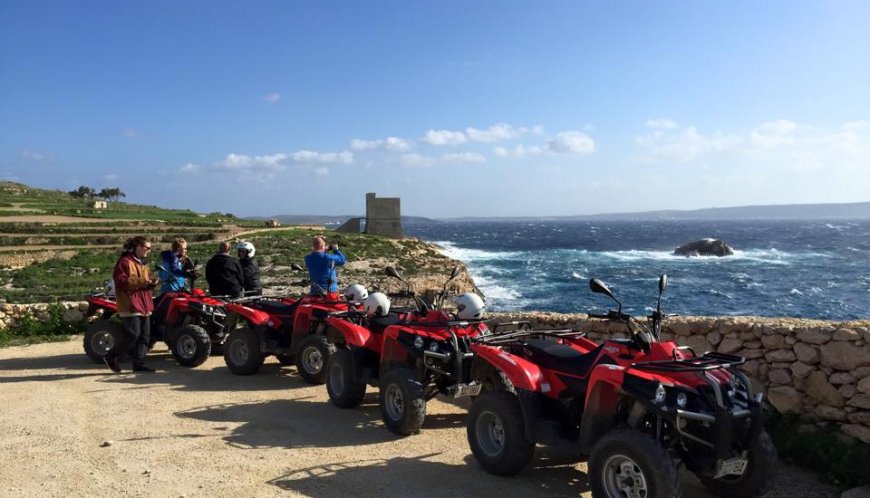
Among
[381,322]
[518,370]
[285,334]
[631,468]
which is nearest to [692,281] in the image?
[285,334]

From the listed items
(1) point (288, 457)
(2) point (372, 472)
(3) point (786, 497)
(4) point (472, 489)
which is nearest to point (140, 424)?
(1) point (288, 457)

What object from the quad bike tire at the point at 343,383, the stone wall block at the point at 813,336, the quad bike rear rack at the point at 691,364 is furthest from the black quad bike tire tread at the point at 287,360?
the stone wall block at the point at 813,336

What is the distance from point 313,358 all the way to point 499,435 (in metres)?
3.72

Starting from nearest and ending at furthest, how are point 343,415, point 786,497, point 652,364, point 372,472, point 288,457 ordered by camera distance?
point 652,364, point 786,497, point 372,472, point 288,457, point 343,415

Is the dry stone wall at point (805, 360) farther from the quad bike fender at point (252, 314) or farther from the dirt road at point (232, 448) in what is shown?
the quad bike fender at point (252, 314)

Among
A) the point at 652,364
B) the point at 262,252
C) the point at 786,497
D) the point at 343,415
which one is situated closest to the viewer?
the point at 652,364

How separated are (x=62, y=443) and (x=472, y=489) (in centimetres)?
381

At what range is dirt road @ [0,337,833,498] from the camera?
5141 mm

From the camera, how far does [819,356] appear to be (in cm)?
590

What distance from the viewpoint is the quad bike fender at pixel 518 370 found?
17.1 feet

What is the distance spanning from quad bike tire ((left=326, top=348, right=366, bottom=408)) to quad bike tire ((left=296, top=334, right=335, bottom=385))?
78 cm

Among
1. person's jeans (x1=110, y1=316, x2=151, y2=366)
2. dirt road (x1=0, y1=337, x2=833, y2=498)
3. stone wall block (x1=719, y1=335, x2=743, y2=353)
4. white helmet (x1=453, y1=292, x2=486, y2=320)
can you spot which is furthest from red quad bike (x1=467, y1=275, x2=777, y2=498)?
person's jeans (x1=110, y1=316, x2=151, y2=366)

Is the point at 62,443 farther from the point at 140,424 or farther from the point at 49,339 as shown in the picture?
the point at 49,339

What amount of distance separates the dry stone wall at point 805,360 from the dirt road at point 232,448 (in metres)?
0.72
